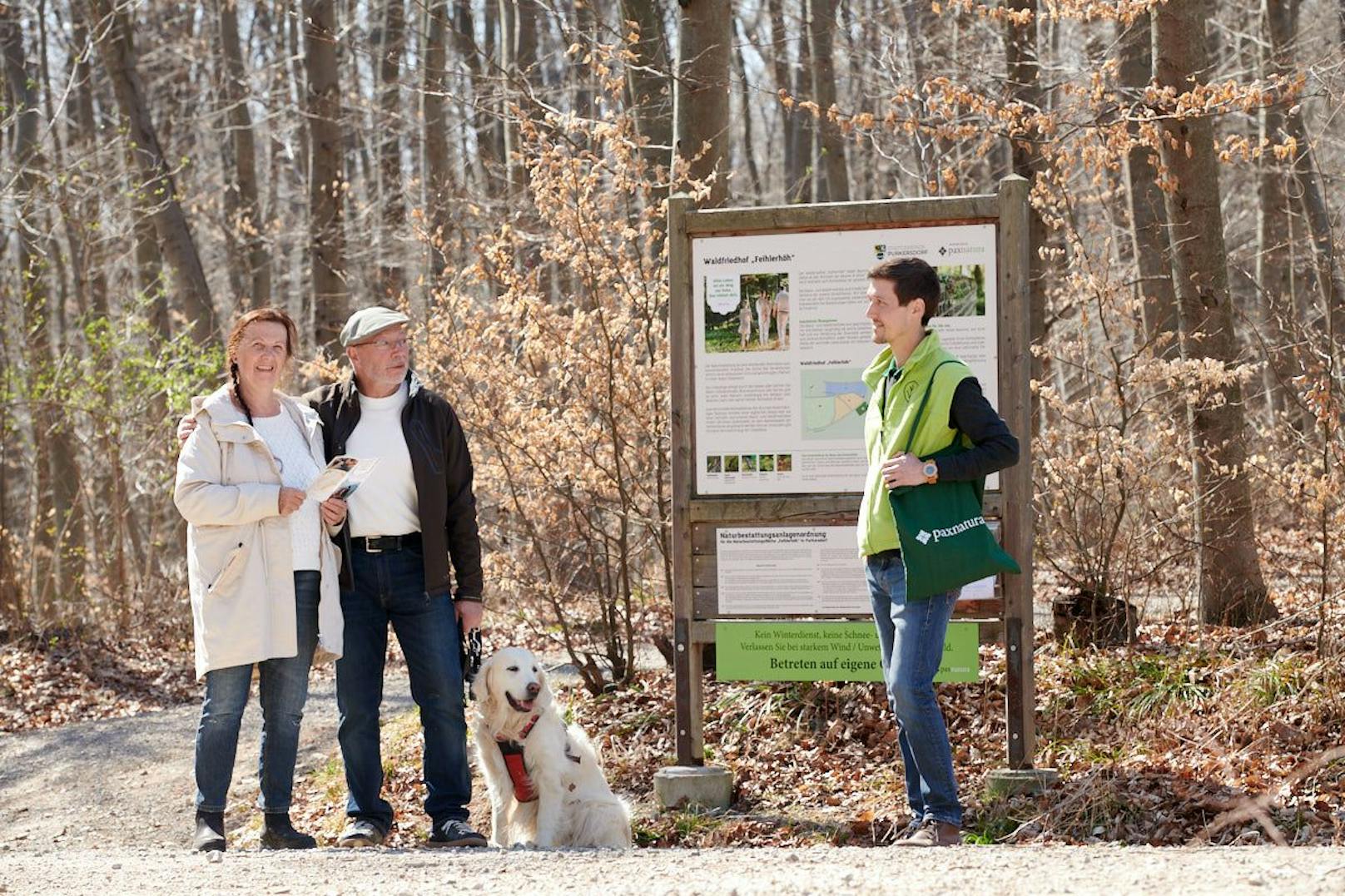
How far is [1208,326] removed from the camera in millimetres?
9086

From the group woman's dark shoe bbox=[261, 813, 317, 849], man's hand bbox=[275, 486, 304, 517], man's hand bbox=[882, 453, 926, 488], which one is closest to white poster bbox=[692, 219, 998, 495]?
man's hand bbox=[882, 453, 926, 488]

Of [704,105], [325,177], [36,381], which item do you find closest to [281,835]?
[704,105]

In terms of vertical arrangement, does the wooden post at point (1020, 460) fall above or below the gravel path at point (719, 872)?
above

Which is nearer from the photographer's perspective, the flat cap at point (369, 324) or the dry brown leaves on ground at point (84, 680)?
the flat cap at point (369, 324)

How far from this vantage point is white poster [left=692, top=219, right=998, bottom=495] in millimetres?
6797

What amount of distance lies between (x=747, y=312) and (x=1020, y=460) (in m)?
1.42

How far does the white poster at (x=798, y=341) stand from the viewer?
680 cm

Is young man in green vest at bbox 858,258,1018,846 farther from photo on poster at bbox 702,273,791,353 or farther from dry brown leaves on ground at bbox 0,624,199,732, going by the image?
dry brown leaves on ground at bbox 0,624,199,732

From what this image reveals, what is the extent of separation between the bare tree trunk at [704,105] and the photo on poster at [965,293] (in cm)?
289

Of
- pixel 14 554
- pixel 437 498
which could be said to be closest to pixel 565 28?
pixel 437 498

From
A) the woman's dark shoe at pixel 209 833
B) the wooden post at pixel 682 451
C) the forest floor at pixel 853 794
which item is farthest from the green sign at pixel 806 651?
the woman's dark shoe at pixel 209 833

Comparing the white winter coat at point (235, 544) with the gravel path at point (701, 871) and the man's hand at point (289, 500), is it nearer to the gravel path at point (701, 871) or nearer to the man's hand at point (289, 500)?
the man's hand at point (289, 500)

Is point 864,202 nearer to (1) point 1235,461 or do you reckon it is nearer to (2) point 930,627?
(2) point 930,627

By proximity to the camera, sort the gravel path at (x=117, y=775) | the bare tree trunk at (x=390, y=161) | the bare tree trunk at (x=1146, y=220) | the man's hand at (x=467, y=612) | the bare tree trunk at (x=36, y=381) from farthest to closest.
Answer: the bare tree trunk at (x=390, y=161)
the bare tree trunk at (x=36, y=381)
the bare tree trunk at (x=1146, y=220)
the gravel path at (x=117, y=775)
the man's hand at (x=467, y=612)
